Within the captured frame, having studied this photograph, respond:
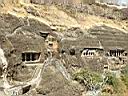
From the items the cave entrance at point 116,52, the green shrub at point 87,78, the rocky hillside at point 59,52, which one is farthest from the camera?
the cave entrance at point 116,52

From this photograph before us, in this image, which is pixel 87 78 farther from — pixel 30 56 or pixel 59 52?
pixel 30 56

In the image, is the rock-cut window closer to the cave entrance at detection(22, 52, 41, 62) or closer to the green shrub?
the cave entrance at detection(22, 52, 41, 62)

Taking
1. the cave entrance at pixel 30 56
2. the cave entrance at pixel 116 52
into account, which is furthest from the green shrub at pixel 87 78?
the cave entrance at pixel 116 52

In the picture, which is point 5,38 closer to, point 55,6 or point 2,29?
point 2,29

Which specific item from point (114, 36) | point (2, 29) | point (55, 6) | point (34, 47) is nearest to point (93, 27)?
point (114, 36)

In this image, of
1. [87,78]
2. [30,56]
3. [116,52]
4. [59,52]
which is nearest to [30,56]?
[30,56]

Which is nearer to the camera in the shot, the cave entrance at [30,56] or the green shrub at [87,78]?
the cave entrance at [30,56]

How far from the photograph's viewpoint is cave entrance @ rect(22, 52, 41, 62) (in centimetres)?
1878

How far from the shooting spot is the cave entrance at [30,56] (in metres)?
18.8

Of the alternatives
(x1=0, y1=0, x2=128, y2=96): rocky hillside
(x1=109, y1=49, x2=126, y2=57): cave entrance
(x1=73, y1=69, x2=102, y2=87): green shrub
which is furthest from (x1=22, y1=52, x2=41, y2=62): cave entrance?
(x1=109, y1=49, x2=126, y2=57): cave entrance

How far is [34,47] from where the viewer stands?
19.0 m

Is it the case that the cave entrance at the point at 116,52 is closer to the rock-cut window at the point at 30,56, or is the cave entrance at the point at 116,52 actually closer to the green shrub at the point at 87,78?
the green shrub at the point at 87,78

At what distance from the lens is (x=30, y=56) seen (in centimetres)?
1916

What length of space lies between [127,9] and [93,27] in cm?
876
